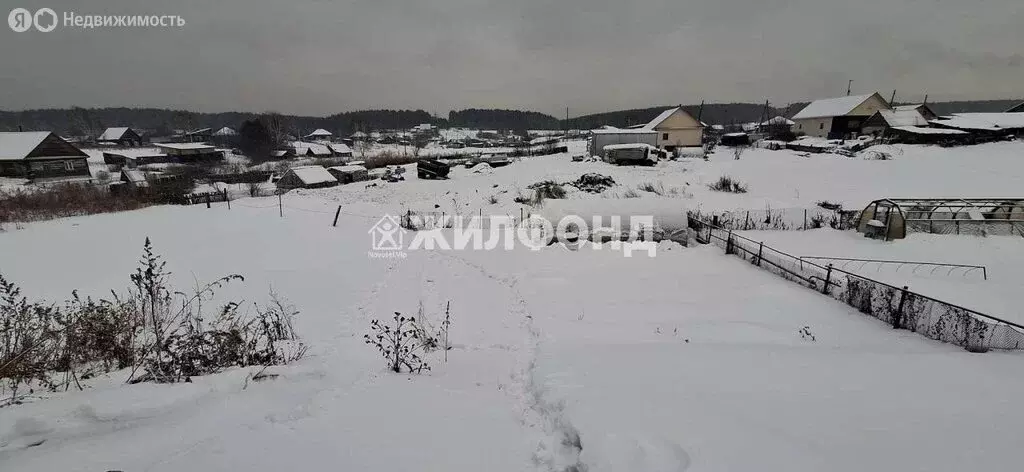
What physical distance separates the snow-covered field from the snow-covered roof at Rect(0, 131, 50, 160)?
4026 cm

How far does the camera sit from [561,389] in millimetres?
4320

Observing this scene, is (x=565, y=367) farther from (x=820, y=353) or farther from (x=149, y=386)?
(x=149, y=386)

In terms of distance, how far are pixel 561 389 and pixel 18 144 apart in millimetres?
57632

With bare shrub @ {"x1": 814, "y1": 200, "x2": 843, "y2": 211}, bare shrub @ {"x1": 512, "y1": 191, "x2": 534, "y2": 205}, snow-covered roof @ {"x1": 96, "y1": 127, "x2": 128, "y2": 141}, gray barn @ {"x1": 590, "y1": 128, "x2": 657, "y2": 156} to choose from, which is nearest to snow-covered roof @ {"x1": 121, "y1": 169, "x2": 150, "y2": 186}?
bare shrub @ {"x1": 512, "y1": 191, "x2": 534, "y2": 205}

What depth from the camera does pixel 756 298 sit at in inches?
331

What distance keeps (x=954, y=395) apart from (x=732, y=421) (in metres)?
2.57

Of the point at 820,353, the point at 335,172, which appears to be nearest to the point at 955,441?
the point at 820,353

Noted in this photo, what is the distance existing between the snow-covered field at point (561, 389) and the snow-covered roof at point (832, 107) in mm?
40899

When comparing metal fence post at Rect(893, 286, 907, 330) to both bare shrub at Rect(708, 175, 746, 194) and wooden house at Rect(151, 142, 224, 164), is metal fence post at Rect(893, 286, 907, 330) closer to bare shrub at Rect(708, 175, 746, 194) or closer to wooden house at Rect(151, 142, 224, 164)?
bare shrub at Rect(708, 175, 746, 194)

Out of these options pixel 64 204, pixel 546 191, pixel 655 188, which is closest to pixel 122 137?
pixel 64 204

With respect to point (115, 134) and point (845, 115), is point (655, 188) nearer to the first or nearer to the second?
point (845, 115)

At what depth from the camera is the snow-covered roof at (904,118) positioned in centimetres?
3603

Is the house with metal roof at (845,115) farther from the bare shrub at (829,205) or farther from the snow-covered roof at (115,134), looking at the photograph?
the snow-covered roof at (115,134)

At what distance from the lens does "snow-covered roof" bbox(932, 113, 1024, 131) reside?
32.3 m
